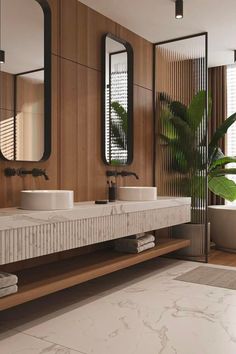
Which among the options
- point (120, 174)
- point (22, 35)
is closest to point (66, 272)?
point (120, 174)

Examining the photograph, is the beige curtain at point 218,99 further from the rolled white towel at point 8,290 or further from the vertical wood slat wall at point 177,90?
the rolled white towel at point 8,290

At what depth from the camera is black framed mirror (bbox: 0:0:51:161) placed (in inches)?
105

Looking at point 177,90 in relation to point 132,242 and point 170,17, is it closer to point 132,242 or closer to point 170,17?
point 170,17

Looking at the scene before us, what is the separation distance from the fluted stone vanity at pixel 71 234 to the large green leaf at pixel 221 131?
4.55 feet

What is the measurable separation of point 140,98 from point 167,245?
1558mm

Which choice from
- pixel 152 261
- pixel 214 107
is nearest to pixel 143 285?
pixel 152 261

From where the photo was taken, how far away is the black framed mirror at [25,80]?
105 inches

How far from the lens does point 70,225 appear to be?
2502 millimetres

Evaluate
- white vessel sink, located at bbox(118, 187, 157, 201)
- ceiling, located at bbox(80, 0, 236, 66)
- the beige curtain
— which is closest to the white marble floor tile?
white vessel sink, located at bbox(118, 187, 157, 201)

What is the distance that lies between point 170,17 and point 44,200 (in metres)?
2.30

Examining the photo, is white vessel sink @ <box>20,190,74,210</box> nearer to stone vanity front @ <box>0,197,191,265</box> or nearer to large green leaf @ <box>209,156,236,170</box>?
stone vanity front @ <box>0,197,191,265</box>

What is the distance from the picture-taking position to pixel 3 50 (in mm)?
2660

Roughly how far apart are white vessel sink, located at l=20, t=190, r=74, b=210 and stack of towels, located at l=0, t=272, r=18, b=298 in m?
0.47

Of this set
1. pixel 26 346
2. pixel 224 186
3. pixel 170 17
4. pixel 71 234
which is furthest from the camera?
pixel 224 186
